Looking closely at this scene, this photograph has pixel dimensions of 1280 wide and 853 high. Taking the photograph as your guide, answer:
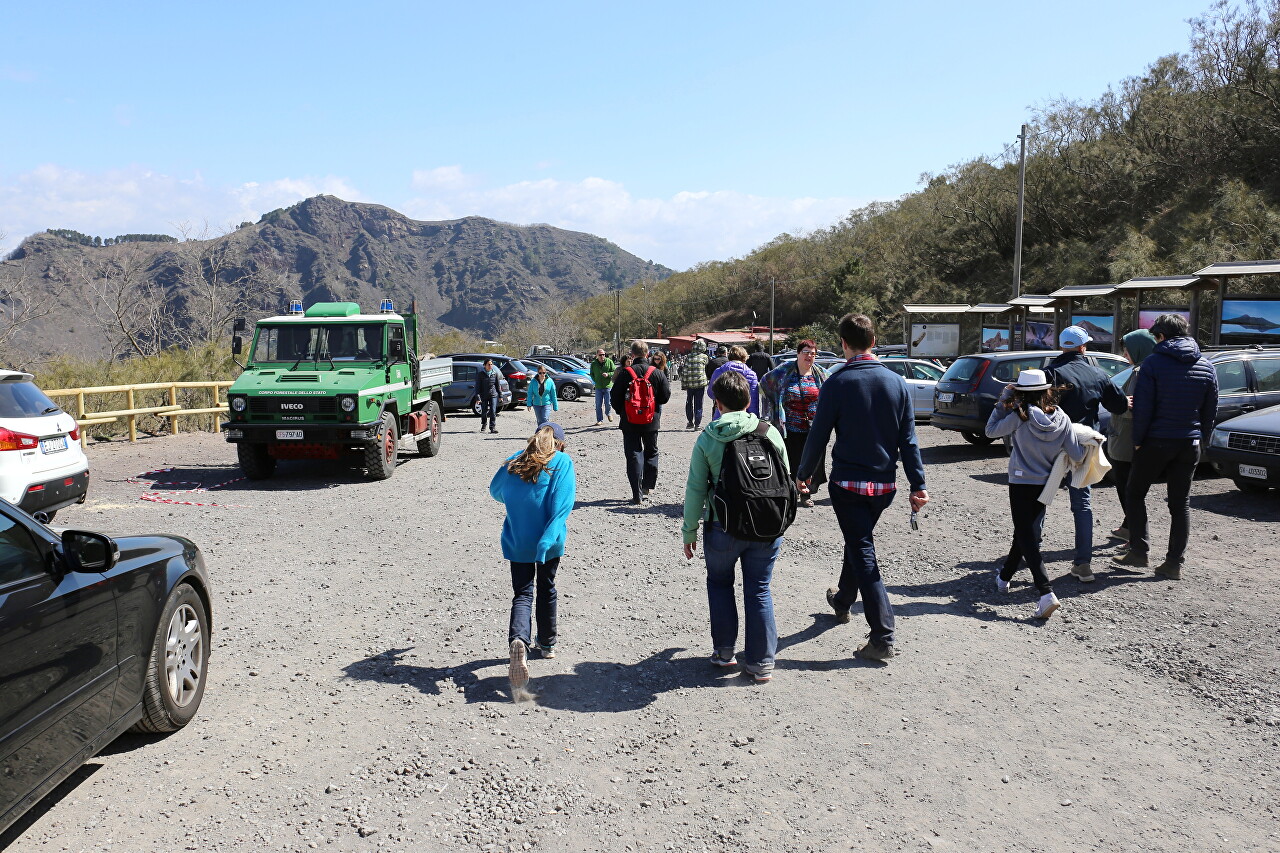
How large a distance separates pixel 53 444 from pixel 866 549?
7.58m

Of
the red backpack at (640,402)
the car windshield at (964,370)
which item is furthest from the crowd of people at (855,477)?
the car windshield at (964,370)

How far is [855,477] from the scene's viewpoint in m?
5.06

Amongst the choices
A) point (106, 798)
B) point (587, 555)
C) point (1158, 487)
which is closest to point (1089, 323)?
point (1158, 487)

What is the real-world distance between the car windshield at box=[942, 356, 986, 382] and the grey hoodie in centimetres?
884

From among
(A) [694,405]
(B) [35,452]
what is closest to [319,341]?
(B) [35,452]

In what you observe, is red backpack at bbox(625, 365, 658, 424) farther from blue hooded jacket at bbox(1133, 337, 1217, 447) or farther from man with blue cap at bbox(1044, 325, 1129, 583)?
blue hooded jacket at bbox(1133, 337, 1217, 447)

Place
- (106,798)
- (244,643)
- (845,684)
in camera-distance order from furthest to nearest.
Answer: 1. (244,643)
2. (845,684)
3. (106,798)

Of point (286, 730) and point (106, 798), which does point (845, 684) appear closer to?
point (286, 730)

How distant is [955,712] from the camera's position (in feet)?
14.7

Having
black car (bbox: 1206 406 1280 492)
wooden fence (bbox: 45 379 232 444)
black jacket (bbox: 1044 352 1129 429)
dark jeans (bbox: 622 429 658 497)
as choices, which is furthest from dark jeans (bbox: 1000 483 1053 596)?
wooden fence (bbox: 45 379 232 444)

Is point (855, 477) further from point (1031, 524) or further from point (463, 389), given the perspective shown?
point (463, 389)

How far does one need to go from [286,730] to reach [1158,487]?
10378mm

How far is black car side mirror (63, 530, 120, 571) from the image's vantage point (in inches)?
138

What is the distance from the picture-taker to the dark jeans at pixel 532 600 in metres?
4.81
